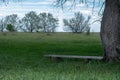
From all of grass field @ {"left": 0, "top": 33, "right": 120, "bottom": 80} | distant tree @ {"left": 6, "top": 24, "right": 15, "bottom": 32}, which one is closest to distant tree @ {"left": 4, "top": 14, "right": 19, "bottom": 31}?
distant tree @ {"left": 6, "top": 24, "right": 15, "bottom": 32}

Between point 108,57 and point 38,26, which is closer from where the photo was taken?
point 108,57

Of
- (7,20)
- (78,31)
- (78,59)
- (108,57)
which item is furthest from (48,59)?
(7,20)

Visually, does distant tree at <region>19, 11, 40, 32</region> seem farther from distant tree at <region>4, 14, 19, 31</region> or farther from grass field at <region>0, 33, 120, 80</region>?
grass field at <region>0, 33, 120, 80</region>

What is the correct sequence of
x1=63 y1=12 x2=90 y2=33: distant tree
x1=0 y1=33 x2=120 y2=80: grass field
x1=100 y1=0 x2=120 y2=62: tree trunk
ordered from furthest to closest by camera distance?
x1=63 y1=12 x2=90 y2=33: distant tree, x1=100 y1=0 x2=120 y2=62: tree trunk, x1=0 y1=33 x2=120 y2=80: grass field

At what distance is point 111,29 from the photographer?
18.4m

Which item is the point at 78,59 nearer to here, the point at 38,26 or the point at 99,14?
the point at 99,14

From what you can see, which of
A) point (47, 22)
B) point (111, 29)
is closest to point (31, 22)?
point (47, 22)

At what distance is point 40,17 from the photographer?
6225cm

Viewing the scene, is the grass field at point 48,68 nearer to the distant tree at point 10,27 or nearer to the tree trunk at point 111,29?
the tree trunk at point 111,29

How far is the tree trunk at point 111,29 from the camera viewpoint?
18.3 meters

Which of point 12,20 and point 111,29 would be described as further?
point 12,20

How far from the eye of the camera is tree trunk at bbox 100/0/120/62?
720 inches

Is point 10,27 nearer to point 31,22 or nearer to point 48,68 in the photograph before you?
point 31,22

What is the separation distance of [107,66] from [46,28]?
4560 centimetres
